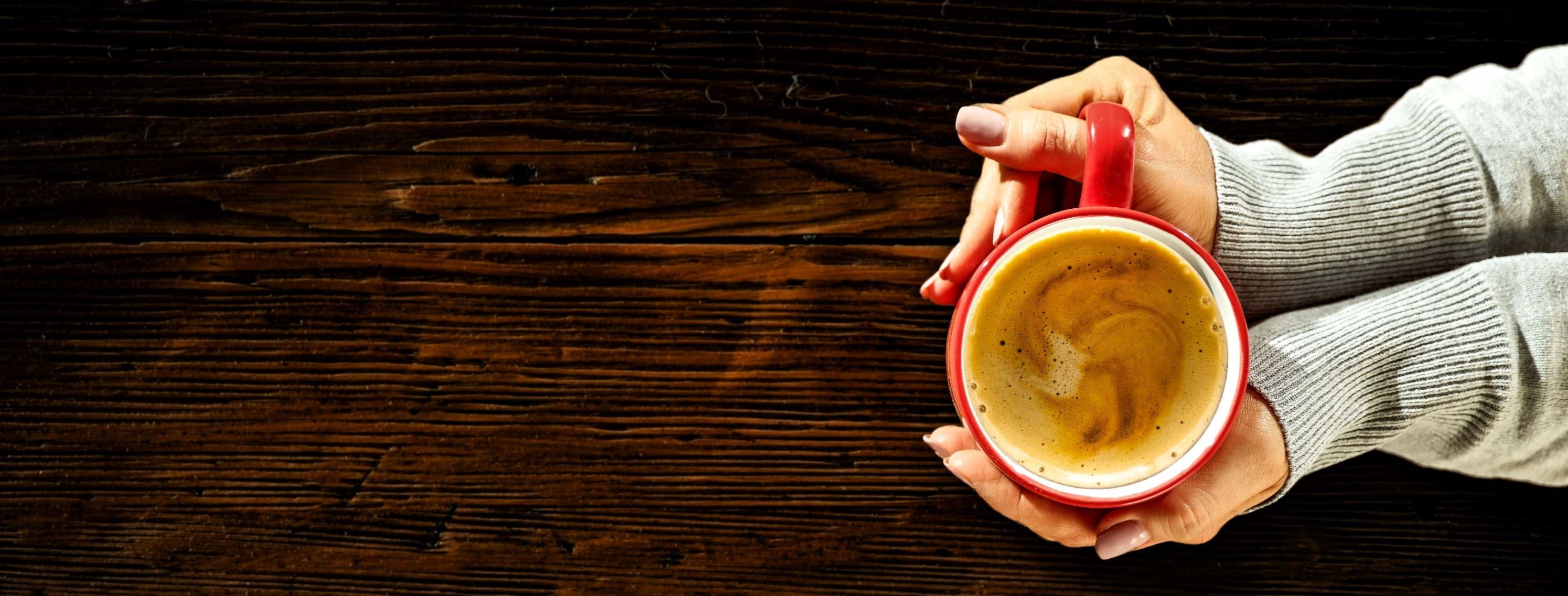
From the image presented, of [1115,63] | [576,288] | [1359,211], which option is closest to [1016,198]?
[1115,63]

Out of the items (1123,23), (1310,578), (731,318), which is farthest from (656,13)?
(1310,578)

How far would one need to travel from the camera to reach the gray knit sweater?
2.27ft

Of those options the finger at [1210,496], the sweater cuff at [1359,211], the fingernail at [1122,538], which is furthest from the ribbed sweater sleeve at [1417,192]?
the fingernail at [1122,538]

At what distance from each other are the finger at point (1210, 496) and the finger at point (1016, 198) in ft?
0.73

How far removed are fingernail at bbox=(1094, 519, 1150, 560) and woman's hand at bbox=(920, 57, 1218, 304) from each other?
22 cm

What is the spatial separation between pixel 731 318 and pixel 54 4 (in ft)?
2.33

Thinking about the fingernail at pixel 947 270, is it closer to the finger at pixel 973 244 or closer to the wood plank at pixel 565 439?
the finger at pixel 973 244

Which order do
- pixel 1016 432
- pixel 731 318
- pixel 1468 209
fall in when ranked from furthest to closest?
pixel 731 318
pixel 1468 209
pixel 1016 432

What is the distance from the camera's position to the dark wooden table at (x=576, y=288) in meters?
0.81

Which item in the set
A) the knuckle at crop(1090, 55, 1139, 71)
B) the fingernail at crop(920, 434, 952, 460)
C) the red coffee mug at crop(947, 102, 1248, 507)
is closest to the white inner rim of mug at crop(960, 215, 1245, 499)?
the red coffee mug at crop(947, 102, 1248, 507)

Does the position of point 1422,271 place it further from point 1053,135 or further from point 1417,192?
point 1053,135

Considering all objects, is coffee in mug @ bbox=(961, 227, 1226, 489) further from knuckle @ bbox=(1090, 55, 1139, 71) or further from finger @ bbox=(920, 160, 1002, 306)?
knuckle @ bbox=(1090, 55, 1139, 71)

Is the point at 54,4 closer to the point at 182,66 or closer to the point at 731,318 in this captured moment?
the point at 182,66

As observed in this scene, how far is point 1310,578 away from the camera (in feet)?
2.75
